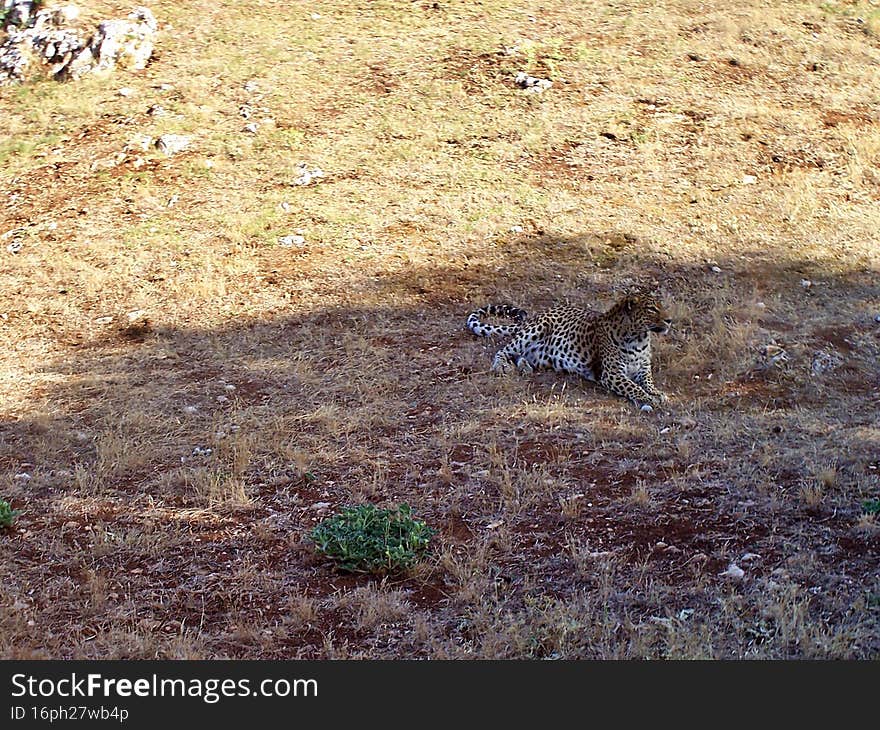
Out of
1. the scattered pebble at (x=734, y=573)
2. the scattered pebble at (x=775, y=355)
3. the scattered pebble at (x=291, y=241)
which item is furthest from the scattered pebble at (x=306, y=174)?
the scattered pebble at (x=734, y=573)

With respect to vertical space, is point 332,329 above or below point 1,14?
below

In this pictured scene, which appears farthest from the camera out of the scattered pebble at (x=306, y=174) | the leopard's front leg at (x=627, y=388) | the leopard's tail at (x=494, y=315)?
the scattered pebble at (x=306, y=174)

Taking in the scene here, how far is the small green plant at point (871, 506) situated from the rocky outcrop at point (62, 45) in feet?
48.7

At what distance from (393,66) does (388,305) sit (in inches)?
282

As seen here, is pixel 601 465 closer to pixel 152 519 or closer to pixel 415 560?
pixel 415 560

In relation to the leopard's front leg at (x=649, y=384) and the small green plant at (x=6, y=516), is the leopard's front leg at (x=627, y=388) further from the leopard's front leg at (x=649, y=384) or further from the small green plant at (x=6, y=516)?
the small green plant at (x=6, y=516)

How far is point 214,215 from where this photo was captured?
1483cm

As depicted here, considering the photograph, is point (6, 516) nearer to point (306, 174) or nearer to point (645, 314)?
point (645, 314)

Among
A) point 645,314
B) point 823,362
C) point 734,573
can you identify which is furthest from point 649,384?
point 734,573

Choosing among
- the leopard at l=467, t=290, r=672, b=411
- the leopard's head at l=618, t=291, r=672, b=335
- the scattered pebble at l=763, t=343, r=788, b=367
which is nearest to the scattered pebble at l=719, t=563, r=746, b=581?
the leopard at l=467, t=290, r=672, b=411

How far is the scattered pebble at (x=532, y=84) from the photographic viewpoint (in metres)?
17.8

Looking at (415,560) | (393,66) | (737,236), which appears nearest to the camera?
(415,560)

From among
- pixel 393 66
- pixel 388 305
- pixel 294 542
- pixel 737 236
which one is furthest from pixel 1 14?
pixel 294 542

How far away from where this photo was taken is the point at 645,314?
35.6ft
